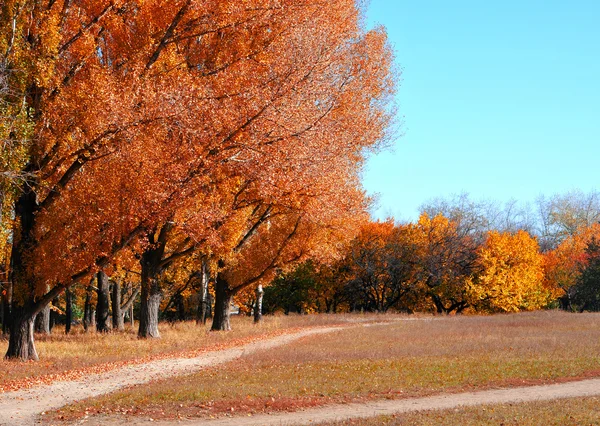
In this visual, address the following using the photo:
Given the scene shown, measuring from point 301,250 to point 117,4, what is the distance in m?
15.6

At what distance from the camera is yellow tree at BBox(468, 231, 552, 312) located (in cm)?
5334

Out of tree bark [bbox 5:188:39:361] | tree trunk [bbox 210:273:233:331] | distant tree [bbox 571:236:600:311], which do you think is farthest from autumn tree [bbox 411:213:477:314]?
tree bark [bbox 5:188:39:361]

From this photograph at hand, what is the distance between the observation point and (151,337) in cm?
2666

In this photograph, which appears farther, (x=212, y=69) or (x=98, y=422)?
(x=212, y=69)

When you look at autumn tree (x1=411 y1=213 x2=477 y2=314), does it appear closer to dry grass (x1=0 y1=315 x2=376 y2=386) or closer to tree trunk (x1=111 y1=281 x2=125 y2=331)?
dry grass (x1=0 y1=315 x2=376 y2=386)

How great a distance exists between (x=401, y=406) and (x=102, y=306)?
843 inches

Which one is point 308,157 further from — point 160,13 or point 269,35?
point 160,13

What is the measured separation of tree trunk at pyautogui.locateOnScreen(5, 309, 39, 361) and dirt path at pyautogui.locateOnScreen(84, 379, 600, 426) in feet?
27.0

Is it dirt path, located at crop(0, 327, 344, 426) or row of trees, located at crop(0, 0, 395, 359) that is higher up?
row of trees, located at crop(0, 0, 395, 359)

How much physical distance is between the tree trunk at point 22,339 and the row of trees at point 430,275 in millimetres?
35258

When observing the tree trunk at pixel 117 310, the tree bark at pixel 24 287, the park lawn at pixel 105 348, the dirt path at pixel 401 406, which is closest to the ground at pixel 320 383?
the dirt path at pixel 401 406

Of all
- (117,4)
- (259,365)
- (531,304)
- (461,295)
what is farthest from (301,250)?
(531,304)

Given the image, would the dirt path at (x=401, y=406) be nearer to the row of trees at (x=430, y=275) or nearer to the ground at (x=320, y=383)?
the ground at (x=320, y=383)

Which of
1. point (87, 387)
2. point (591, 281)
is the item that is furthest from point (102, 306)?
point (591, 281)
